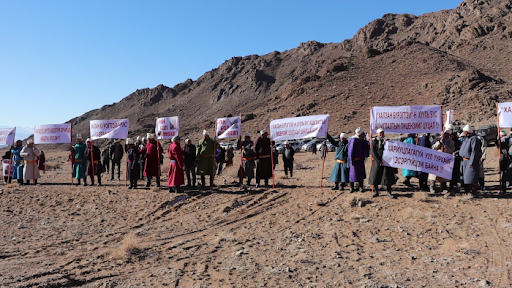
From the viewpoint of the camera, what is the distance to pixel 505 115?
10.3 meters

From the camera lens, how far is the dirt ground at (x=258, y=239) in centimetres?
571

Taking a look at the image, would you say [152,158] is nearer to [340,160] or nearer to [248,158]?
[248,158]

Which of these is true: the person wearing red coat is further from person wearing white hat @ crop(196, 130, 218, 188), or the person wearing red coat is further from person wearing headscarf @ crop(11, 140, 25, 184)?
person wearing headscarf @ crop(11, 140, 25, 184)

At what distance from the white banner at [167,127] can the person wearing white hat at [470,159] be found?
336 inches

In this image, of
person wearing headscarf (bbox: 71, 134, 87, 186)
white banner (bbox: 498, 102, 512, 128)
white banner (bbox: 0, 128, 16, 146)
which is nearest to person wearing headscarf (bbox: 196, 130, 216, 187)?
person wearing headscarf (bbox: 71, 134, 87, 186)

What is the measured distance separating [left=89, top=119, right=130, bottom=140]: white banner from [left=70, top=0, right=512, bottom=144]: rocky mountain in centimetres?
3343

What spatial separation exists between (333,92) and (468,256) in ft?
173

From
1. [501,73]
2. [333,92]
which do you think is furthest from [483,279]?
[501,73]

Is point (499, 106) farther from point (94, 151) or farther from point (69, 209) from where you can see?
point (94, 151)

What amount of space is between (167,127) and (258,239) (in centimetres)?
720

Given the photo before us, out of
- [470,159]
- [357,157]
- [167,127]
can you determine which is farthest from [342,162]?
[167,127]

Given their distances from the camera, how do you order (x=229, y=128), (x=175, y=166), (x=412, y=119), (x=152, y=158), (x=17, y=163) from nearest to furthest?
Answer: (x=412, y=119) → (x=175, y=166) → (x=152, y=158) → (x=229, y=128) → (x=17, y=163)

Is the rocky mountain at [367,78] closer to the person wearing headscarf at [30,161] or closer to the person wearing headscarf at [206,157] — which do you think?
the person wearing headscarf at [206,157]

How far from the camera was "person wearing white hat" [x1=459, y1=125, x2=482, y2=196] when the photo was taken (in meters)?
9.56
